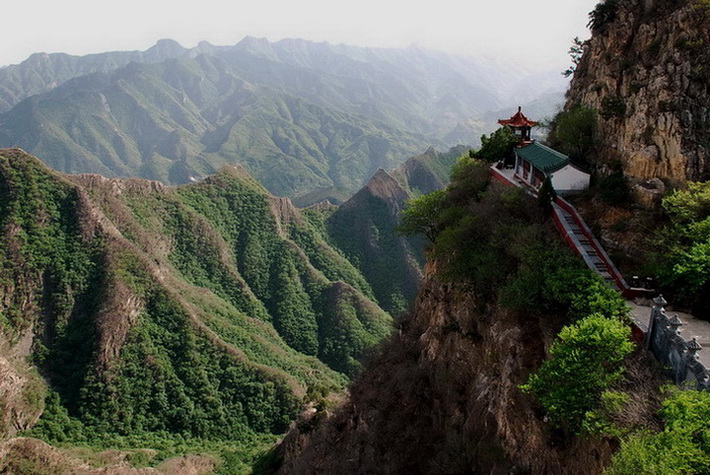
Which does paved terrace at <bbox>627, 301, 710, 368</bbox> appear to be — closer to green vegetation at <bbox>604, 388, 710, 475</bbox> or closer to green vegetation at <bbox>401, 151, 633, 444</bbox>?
green vegetation at <bbox>401, 151, 633, 444</bbox>

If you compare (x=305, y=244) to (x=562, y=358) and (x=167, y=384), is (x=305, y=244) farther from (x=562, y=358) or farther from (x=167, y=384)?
(x=562, y=358)

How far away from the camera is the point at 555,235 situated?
2330 cm

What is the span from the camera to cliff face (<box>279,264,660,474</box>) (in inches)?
693

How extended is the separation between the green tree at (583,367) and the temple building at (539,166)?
13516mm

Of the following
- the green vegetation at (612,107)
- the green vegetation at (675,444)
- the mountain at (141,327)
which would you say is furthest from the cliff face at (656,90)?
the mountain at (141,327)

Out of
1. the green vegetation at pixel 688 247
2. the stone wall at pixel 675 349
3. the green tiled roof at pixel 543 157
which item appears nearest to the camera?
the stone wall at pixel 675 349

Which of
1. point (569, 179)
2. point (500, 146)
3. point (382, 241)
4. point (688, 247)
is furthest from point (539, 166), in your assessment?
point (382, 241)

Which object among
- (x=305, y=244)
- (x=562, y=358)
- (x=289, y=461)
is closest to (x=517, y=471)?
(x=562, y=358)

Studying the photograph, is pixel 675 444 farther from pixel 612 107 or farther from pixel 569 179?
pixel 612 107

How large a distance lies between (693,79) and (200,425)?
57.3 meters

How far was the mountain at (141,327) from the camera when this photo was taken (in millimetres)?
56000

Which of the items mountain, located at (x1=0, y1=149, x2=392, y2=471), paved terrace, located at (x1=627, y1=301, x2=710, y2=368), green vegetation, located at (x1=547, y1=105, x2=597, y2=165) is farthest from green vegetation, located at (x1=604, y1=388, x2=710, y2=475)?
mountain, located at (x1=0, y1=149, x2=392, y2=471)

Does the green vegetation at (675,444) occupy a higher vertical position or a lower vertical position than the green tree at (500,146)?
lower

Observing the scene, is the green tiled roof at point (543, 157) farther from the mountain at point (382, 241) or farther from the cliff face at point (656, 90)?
the mountain at point (382, 241)
